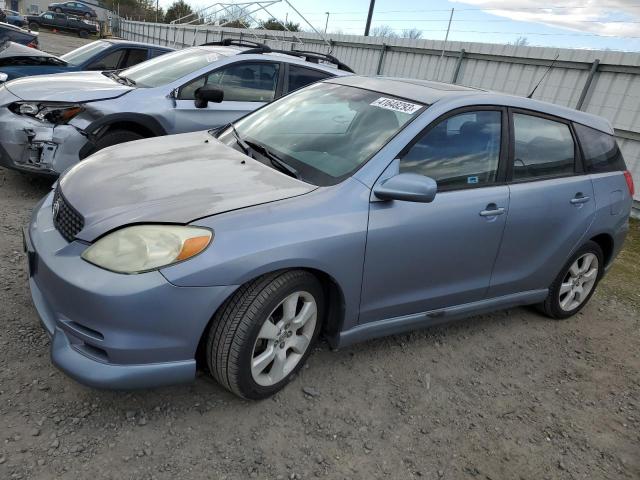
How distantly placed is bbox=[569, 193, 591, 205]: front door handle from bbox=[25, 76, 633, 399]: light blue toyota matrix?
0.12ft

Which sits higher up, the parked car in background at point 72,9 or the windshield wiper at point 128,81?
the windshield wiper at point 128,81

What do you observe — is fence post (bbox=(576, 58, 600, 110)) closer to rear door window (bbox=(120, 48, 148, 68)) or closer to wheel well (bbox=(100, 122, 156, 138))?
wheel well (bbox=(100, 122, 156, 138))

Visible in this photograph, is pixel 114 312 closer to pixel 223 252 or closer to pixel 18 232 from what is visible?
pixel 223 252

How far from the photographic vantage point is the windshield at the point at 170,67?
5281 mm

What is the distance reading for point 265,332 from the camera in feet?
7.90

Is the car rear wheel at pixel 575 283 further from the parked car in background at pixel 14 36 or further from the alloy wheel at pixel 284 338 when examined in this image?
the parked car in background at pixel 14 36

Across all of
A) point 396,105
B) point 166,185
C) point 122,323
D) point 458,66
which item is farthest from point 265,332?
point 458,66

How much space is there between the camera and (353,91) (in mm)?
3348

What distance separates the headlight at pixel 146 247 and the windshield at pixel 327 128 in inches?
30.7

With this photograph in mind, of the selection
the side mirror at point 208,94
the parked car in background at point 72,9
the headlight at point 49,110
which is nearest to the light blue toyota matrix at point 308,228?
the side mirror at point 208,94

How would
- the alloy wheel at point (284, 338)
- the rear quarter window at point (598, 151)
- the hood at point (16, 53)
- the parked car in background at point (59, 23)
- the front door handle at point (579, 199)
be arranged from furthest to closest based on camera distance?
the parked car in background at point (59, 23) → the hood at point (16, 53) → the rear quarter window at point (598, 151) → the front door handle at point (579, 199) → the alloy wheel at point (284, 338)

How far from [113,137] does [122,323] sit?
3.19m

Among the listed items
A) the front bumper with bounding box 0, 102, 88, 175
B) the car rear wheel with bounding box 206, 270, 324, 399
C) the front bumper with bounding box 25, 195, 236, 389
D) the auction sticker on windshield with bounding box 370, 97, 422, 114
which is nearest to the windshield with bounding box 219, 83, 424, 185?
the auction sticker on windshield with bounding box 370, 97, 422, 114

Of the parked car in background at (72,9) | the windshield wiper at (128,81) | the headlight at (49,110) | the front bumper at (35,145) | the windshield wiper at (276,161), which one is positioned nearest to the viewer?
the windshield wiper at (276,161)
